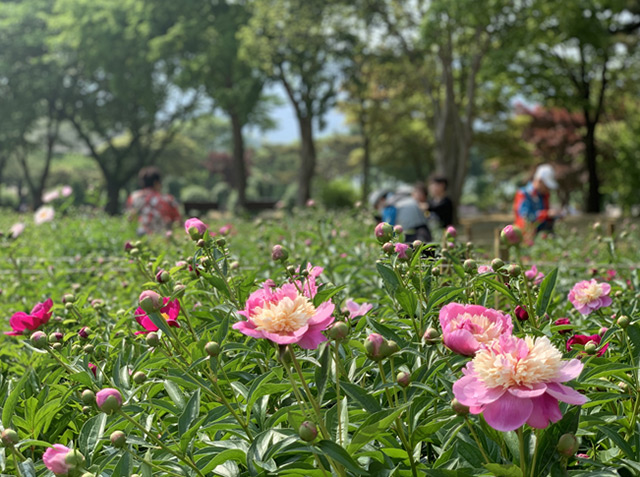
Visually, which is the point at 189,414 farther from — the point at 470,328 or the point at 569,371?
the point at 569,371

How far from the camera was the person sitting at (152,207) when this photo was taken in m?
6.17

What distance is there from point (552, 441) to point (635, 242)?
268 inches

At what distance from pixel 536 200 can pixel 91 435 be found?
6.02 m

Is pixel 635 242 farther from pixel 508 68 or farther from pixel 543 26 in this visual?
pixel 508 68

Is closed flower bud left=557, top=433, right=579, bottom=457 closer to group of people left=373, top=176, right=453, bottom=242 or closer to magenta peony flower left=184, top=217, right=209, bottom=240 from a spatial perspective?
magenta peony flower left=184, top=217, right=209, bottom=240

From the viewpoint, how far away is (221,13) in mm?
21203

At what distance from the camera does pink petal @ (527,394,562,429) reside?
35.4 inches

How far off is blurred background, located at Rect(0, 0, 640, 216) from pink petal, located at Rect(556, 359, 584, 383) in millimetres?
12211

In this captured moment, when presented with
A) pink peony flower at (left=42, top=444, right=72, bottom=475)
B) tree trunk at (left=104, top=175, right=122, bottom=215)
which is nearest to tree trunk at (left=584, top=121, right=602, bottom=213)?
tree trunk at (left=104, top=175, right=122, bottom=215)

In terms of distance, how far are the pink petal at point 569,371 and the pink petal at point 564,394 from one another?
1 centimetres

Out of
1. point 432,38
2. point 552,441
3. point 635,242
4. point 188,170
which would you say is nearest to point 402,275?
point 552,441

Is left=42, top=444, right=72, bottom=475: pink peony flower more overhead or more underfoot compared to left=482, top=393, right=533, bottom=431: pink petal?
more underfoot

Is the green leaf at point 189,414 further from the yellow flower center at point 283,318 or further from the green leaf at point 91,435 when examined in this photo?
the yellow flower center at point 283,318

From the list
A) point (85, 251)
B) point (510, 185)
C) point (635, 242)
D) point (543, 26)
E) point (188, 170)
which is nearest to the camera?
point (85, 251)
